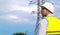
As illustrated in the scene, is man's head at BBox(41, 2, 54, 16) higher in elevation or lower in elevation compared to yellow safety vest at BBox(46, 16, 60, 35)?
higher

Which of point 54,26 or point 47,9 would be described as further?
point 54,26

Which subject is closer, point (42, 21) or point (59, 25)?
point (42, 21)

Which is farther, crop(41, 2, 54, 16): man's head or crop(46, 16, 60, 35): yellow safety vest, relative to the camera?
crop(46, 16, 60, 35): yellow safety vest

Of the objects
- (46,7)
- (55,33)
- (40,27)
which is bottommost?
(55,33)

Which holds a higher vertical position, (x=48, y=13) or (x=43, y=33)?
(x=48, y=13)

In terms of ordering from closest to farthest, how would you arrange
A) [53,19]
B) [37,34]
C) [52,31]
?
1. [37,34]
2. [52,31]
3. [53,19]

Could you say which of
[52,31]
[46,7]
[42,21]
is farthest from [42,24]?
[52,31]

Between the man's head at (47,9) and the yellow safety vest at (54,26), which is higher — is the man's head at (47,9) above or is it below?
above

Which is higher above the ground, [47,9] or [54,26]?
[47,9]

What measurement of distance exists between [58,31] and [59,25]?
192 millimetres

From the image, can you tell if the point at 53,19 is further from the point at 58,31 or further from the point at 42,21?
the point at 42,21

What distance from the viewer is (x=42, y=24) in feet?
13.2

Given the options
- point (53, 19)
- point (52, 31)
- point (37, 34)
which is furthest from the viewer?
point (53, 19)

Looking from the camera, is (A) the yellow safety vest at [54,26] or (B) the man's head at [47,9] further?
(A) the yellow safety vest at [54,26]
